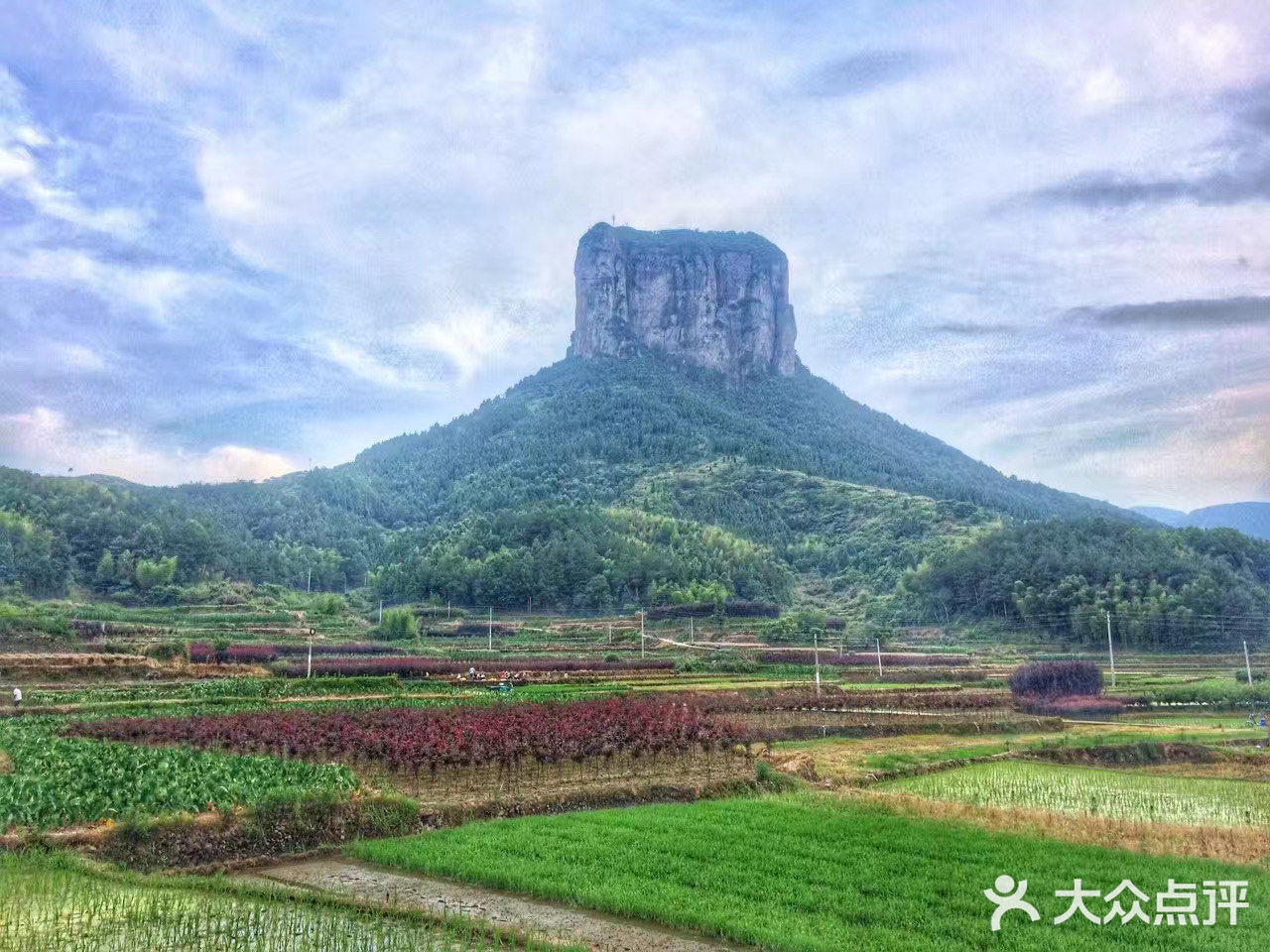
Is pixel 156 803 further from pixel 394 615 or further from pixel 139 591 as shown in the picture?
pixel 139 591

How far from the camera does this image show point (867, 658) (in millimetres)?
64625

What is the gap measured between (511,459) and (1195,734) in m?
128

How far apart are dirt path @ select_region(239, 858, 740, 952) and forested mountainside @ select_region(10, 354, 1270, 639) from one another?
217ft

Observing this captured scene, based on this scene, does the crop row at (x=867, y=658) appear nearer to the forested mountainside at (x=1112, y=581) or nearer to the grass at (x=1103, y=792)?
the forested mountainside at (x=1112, y=581)

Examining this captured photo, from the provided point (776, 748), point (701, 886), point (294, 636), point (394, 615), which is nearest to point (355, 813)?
point (701, 886)

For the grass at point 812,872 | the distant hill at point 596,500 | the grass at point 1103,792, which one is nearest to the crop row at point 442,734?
the grass at point 812,872

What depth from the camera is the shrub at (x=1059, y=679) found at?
43.3 m

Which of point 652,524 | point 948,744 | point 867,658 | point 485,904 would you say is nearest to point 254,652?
point 867,658

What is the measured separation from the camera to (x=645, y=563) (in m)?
106

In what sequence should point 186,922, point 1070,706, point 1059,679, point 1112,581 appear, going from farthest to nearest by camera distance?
1. point 1112,581
2. point 1059,679
3. point 1070,706
4. point 186,922

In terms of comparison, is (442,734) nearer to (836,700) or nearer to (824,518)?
(836,700)

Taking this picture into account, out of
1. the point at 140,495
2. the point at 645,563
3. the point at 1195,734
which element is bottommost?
the point at 1195,734

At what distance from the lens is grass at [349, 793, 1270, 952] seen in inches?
384

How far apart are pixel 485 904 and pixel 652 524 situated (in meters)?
108
